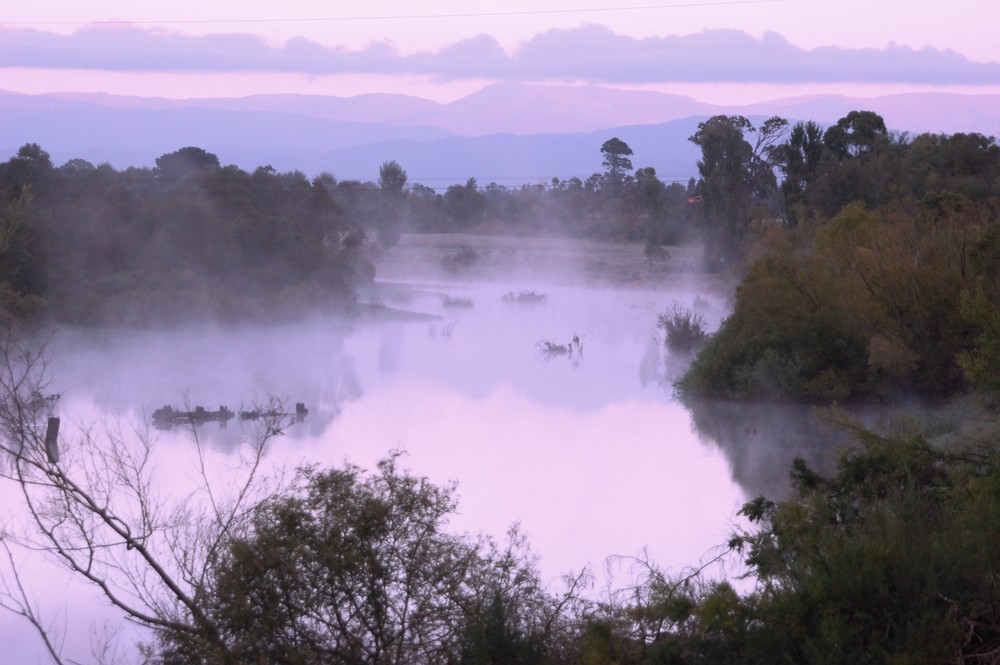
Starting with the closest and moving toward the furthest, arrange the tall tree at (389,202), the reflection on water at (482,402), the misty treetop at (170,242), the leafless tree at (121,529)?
the leafless tree at (121,529)
the reflection on water at (482,402)
the misty treetop at (170,242)
the tall tree at (389,202)

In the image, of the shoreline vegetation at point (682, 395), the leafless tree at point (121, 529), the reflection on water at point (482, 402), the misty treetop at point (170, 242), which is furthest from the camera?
the misty treetop at point (170, 242)

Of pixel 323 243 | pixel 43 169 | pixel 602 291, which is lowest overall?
pixel 602 291

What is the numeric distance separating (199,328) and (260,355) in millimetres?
2918

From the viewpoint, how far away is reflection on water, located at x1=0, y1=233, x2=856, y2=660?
51.1 feet

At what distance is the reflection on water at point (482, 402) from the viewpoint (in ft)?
51.1

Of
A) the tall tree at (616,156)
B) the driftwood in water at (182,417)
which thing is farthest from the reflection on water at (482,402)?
the tall tree at (616,156)

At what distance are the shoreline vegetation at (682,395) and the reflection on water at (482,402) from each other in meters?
1.13

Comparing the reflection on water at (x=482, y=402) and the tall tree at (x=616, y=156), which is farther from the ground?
the tall tree at (x=616, y=156)

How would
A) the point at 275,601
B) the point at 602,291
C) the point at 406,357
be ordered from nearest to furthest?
the point at 275,601, the point at 406,357, the point at 602,291

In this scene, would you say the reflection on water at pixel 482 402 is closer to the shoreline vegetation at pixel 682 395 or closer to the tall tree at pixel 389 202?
the shoreline vegetation at pixel 682 395

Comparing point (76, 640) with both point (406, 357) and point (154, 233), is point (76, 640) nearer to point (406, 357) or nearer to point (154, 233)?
point (406, 357)

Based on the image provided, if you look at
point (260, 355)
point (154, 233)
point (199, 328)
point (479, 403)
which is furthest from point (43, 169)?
point (479, 403)

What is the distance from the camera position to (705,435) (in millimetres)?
19578

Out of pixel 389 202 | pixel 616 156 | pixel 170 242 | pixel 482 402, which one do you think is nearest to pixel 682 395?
pixel 482 402
